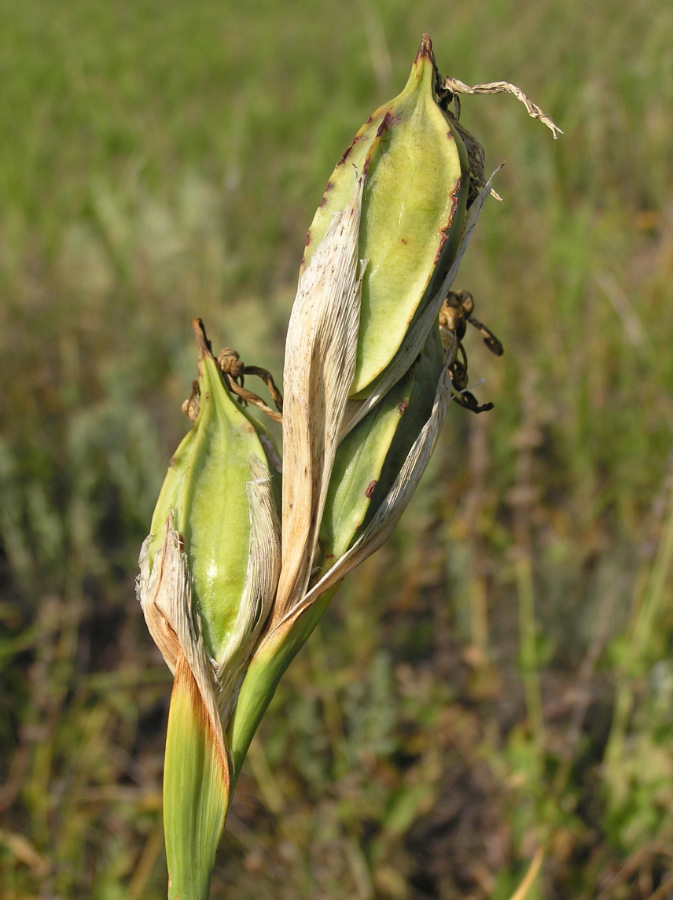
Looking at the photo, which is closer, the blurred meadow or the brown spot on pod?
the brown spot on pod

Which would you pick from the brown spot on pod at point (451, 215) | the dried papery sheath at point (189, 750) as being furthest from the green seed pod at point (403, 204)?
the dried papery sheath at point (189, 750)

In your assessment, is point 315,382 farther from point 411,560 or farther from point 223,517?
point 411,560

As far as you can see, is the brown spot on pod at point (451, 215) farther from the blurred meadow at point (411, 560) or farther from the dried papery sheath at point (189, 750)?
the blurred meadow at point (411, 560)

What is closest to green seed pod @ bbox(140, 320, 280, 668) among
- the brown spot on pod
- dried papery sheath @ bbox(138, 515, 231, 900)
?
dried papery sheath @ bbox(138, 515, 231, 900)

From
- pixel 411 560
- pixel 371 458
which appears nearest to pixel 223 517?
pixel 371 458

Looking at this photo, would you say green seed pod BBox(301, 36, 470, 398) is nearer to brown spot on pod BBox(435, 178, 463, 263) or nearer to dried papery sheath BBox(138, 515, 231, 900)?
brown spot on pod BBox(435, 178, 463, 263)

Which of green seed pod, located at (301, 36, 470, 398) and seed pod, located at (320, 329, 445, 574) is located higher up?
green seed pod, located at (301, 36, 470, 398)
